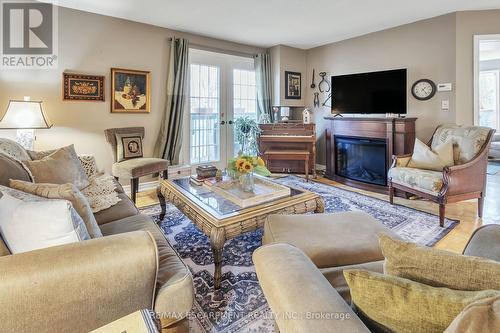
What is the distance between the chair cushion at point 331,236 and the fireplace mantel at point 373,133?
2.51m

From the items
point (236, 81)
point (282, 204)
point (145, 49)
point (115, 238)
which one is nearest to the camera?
point (115, 238)

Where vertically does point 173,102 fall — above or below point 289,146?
above

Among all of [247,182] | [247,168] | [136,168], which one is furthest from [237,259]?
[136,168]

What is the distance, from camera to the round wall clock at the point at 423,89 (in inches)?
153

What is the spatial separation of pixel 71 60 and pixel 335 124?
3.89 meters

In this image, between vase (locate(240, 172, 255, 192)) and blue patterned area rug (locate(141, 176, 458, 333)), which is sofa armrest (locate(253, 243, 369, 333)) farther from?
vase (locate(240, 172, 255, 192))

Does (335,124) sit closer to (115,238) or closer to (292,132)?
(292,132)

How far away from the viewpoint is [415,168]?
3.33 metres

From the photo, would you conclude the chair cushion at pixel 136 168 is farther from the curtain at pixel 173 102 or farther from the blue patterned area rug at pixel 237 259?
the curtain at pixel 173 102

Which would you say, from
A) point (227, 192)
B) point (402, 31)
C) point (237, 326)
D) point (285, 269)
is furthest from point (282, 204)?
point (402, 31)

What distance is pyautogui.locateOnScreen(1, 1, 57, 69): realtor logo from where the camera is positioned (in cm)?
320

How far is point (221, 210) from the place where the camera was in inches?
76.2

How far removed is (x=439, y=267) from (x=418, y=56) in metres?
4.21

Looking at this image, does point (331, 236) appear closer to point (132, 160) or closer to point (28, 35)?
point (132, 160)
